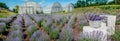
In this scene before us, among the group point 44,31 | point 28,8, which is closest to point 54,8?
point 28,8

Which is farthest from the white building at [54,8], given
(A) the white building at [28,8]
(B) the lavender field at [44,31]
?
(B) the lavender field at [44,31]

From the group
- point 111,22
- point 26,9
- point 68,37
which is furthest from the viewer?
point 26,9

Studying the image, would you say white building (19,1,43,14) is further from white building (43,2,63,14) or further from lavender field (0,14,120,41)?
lavender field (0,14,120,41)

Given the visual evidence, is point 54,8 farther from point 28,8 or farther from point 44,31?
point 44,31

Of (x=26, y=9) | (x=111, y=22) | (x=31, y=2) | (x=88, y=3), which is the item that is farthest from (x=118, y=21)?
(x=88, y=3)

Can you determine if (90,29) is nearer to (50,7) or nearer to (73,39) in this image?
(73,39)

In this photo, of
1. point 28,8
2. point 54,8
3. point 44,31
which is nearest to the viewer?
point 44,31

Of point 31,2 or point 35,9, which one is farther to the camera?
point 31,2

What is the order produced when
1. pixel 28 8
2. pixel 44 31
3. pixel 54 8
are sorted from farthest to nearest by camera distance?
1. pixel 54 8
2. pixel 28 8
3. pixel 44 31

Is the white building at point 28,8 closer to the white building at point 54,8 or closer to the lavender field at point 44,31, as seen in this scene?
the white building at point 54,8

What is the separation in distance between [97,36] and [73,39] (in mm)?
1213

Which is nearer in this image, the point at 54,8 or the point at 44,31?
the point at 44,31

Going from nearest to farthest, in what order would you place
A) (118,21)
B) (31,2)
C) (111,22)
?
(111,22) < (118,21) < (31,2)

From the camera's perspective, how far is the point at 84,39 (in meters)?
5.29
